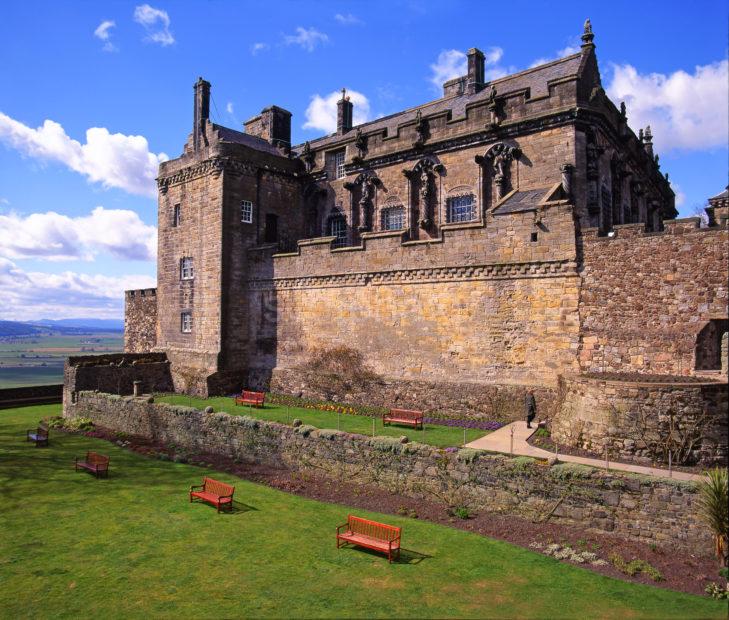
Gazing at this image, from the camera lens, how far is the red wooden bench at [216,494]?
15125 millimetres

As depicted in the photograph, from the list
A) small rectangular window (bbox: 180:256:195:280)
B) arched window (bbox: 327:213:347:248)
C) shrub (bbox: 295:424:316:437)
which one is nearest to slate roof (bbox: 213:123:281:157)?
arched window (bbox: 327:213:347:248)

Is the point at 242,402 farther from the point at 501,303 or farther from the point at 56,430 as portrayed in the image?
the point at 501,303

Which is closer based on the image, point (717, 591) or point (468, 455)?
point (717, 591)

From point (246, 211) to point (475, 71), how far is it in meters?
15.1

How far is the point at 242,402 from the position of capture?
2550 cm

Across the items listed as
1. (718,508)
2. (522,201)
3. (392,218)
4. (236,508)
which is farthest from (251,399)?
(718,508)

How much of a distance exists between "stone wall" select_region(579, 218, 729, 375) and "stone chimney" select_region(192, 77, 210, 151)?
22.9 metres

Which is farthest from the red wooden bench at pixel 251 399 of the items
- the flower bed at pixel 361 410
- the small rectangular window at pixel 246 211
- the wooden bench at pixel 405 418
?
the small rectangular window at pixel 246 211

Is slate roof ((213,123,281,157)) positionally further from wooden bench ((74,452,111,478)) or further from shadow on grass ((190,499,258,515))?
shadow on grass ((190,499,258,515))

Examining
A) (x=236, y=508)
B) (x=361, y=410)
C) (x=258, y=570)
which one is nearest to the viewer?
(x=258, y=570)

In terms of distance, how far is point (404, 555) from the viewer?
12.2 m

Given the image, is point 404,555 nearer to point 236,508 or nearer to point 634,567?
point 634,567

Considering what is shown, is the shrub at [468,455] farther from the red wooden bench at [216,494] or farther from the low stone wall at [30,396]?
the low stone wall at [30,396]

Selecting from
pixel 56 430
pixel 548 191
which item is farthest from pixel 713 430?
pixel 56 430
